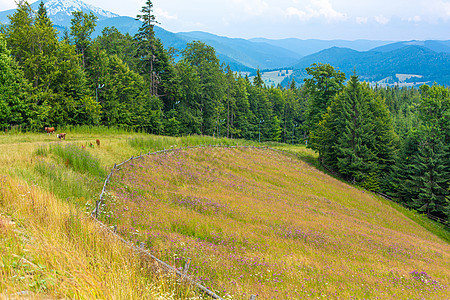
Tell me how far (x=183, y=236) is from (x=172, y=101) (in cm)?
4744

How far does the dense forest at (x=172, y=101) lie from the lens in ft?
107

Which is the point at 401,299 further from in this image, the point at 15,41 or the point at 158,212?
the point at 15,41

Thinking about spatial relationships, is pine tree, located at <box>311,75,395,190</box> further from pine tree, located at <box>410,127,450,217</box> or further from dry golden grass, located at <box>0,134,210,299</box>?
dry golden grass, located at <box>0,134,210,299</box>

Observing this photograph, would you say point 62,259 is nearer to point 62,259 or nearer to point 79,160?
point 62,259

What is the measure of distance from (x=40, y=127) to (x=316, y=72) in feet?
136

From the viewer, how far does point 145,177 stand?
749 inches

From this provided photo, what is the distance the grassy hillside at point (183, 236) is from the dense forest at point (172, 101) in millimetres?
12582

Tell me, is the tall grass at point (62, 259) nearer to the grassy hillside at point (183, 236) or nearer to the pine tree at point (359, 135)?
the grassy hillside at point (183, 236)

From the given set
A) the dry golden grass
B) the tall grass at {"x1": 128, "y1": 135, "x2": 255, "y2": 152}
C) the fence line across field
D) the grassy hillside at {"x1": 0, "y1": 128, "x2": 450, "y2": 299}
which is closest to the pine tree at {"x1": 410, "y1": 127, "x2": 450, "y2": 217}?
the grassy hillside at {"x1": 0, "y1": 128, "x2": 450, "y2": 299}

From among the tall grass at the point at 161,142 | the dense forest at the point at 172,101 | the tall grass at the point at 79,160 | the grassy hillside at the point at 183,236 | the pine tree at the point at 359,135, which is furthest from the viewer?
the pine tree at the point at 359,135

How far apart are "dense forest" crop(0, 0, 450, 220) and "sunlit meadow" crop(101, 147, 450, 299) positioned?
1568 centimetres

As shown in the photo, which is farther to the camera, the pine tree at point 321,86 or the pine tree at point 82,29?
the pine tree at point 321,86

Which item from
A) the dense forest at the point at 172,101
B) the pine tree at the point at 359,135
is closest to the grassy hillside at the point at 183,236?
the dense forest at the point at 172,101

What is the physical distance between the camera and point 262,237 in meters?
12.9
